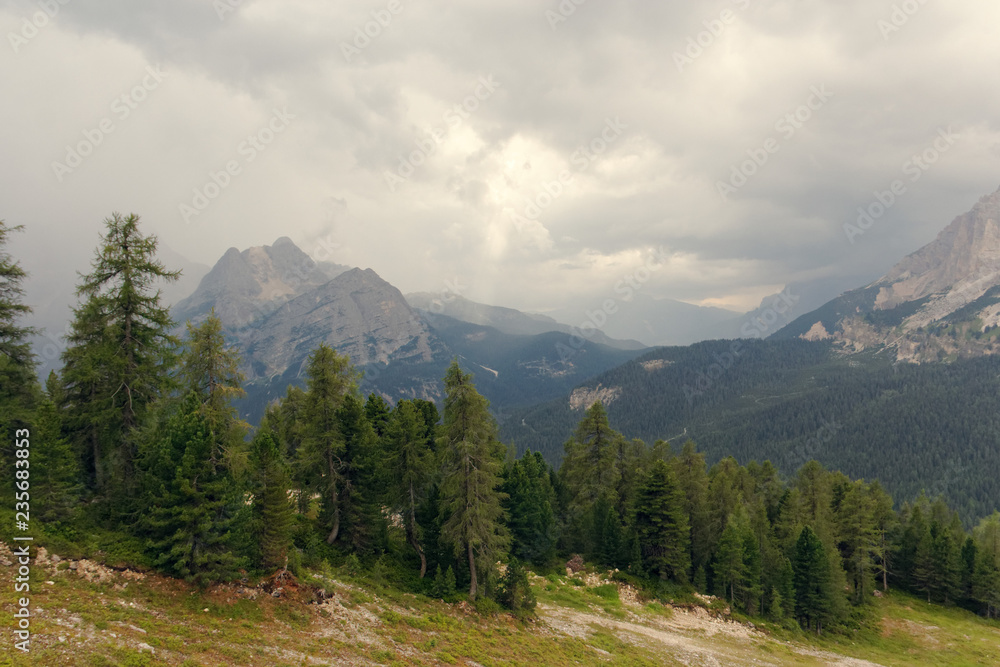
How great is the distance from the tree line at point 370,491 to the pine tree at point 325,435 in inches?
6.1

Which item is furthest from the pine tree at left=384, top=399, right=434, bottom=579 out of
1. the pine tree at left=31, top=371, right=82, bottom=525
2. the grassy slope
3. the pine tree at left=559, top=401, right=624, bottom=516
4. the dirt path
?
the pine tree at left=559, top=401, right=624, bottom=516

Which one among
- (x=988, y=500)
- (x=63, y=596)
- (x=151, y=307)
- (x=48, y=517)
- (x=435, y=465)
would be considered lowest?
(x=988, y=500)

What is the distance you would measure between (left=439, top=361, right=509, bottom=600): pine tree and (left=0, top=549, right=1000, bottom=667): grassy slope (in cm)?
416

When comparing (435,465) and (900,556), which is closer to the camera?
(435,465)

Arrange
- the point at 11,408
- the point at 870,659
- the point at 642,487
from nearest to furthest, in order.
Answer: the point at 11,408
the point at 870,659
the point at 642,487

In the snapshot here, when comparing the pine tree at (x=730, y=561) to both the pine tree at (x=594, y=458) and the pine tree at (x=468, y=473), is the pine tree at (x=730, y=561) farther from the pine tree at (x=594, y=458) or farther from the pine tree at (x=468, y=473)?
the pine tree at (x=468, y=473)

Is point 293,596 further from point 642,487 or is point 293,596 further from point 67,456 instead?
point 642,487

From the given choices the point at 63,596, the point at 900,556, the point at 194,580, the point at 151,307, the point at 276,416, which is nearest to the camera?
the point at 63,596

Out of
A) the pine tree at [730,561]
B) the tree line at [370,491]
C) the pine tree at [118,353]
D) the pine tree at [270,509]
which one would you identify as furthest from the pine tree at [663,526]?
the pine tree at [118,353]

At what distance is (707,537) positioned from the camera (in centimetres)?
5144

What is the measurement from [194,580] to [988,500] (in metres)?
276

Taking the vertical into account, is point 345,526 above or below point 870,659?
above

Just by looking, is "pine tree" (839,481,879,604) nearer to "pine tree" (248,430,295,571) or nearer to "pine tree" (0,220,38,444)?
"pine tree" (248,430,295,571)

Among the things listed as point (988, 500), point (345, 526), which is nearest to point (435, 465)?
point (345, 526)
